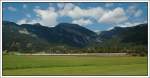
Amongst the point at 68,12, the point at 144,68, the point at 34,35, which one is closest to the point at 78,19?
the point at 68,12

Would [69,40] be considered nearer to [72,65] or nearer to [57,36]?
[57,36]

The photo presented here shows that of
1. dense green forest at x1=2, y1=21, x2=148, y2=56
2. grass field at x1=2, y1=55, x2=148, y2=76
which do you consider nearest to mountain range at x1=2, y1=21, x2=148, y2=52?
dense green forest at x1=2, y1=21, x2=148, y2=56

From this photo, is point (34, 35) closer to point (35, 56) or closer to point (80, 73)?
point (35, 56)

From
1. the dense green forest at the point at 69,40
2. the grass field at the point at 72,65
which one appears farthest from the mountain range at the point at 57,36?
the grass field at the point at 72,65

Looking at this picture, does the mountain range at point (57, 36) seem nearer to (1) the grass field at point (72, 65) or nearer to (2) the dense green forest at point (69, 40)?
(2) the dense green forest at point (69, 40)

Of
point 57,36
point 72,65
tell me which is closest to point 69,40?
point 57,36
